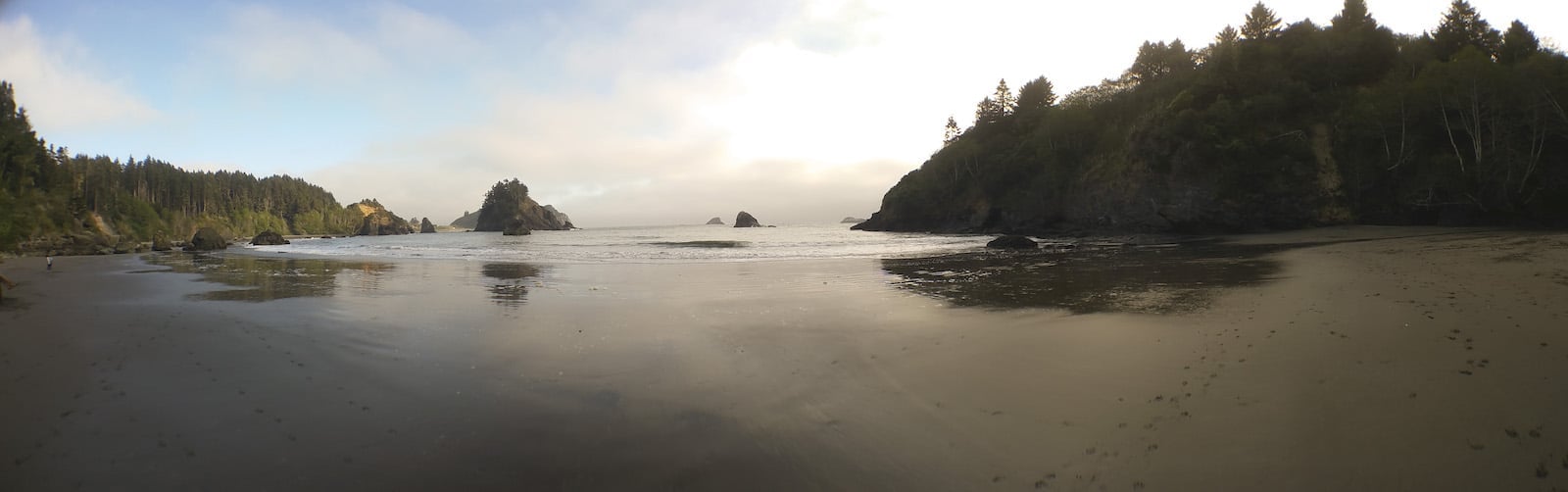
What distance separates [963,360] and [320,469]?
21.3 ft

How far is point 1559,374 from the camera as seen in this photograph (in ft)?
16.4

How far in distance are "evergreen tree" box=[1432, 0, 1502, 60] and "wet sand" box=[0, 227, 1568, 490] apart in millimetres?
51865

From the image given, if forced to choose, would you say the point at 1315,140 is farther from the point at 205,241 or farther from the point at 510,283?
the point at 205,241

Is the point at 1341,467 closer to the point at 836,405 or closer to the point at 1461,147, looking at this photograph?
the point at 836,405

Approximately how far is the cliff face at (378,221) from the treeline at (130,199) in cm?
479

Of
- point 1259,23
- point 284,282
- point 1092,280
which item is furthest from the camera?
point 1259,23

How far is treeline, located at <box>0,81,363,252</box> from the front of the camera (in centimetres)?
3616

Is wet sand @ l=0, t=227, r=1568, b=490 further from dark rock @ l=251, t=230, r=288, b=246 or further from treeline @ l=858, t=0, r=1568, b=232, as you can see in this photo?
dark rock @ l=251, t=230, r=288, b=246

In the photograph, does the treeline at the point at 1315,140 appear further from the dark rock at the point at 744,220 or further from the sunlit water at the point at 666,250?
the dark rock at the point at 744,220

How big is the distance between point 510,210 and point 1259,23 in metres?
165

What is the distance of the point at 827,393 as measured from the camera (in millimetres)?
6035

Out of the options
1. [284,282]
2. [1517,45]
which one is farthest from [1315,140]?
[284,282]

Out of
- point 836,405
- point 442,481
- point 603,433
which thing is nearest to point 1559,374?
point 836,405

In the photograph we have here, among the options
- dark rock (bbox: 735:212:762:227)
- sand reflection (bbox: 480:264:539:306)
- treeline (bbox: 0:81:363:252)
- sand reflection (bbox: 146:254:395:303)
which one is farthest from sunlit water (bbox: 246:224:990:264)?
dark rock (bbox: 735:212:762:227)
